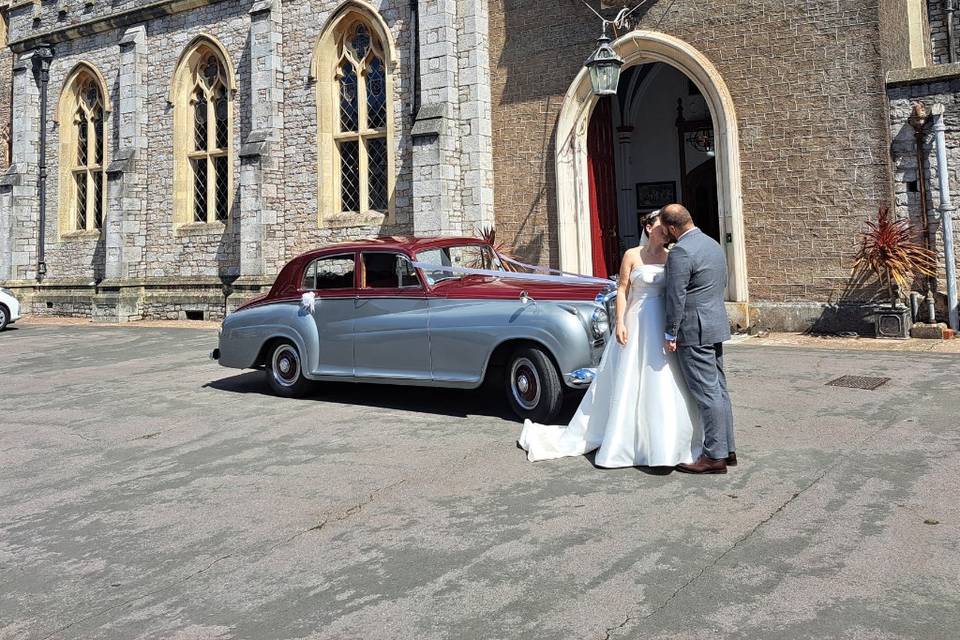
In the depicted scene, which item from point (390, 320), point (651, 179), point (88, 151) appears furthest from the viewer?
point (88, 151)

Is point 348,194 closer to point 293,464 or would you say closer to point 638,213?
point 638,213

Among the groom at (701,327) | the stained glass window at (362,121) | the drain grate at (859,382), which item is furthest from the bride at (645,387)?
the stained glass window at (362,121)

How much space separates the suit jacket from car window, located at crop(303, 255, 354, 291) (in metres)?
3.89

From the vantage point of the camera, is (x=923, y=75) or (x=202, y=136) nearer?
(x=923, y=75)

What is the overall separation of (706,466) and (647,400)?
1.87ft

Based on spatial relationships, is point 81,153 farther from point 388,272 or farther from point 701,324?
point 701,324

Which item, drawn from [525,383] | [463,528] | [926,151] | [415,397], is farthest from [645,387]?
[926,151]

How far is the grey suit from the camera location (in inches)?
197

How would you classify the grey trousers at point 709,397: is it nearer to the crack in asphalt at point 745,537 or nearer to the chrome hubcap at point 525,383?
the crack in asphalt at point 745,537

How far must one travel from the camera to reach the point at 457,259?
7816 millimetres

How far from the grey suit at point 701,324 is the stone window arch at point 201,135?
15262mm

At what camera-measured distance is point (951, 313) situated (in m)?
11.0

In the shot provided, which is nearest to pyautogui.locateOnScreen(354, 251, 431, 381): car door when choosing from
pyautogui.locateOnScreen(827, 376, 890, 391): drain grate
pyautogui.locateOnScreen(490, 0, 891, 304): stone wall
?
pyautogui.locateOnScreen(827, 376, 890, 391): drain grate

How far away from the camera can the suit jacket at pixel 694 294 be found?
5.00 meters
